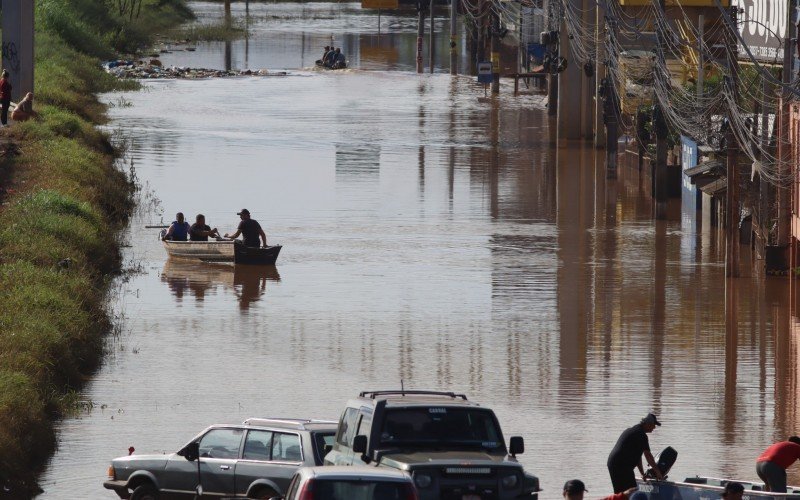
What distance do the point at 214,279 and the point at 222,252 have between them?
1704mm

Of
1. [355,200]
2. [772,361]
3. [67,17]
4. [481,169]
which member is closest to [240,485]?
[772,361]

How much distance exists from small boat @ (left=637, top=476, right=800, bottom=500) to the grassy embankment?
22.9 ft

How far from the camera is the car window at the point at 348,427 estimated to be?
16469 millimetres

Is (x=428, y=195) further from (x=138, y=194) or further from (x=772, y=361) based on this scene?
(x=772, y=361)

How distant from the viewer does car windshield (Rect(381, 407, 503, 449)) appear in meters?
16.2

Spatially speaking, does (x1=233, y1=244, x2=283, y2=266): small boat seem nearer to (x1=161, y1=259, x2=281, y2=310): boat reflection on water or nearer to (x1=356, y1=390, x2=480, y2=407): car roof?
(x1=161, y1=259, x2=281, y2=310): boat reflection on water

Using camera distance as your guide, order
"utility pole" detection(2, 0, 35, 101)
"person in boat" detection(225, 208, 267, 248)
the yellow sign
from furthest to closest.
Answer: the yellow sign < "utility pole" detection(2, 0, 35, 101) < "person in boat" detection(225, 208, 267, 248)

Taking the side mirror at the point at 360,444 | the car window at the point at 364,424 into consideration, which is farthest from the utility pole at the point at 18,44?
the side mirror at the point at 360,444

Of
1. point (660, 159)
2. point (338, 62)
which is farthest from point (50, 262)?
point (338, 62)

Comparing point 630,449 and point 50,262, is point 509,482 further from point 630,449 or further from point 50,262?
point 50,262

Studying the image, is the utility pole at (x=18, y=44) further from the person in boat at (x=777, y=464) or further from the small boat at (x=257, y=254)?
the person in boat at (x=777, y=464)

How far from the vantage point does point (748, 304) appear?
34219mm

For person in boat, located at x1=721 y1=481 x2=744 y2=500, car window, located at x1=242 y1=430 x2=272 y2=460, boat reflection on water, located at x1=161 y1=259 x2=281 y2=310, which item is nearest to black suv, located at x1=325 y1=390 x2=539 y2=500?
car window, located at x1=242 y1=430 x2=272 y2=460

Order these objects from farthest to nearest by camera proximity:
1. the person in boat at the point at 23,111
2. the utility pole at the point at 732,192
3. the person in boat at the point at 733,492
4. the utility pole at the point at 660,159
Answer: the person in boat at the point at 23,111
the utility pole at the point at 660,159
the utility pole at the point at 732,192
the person in boat at the point at 733,492
